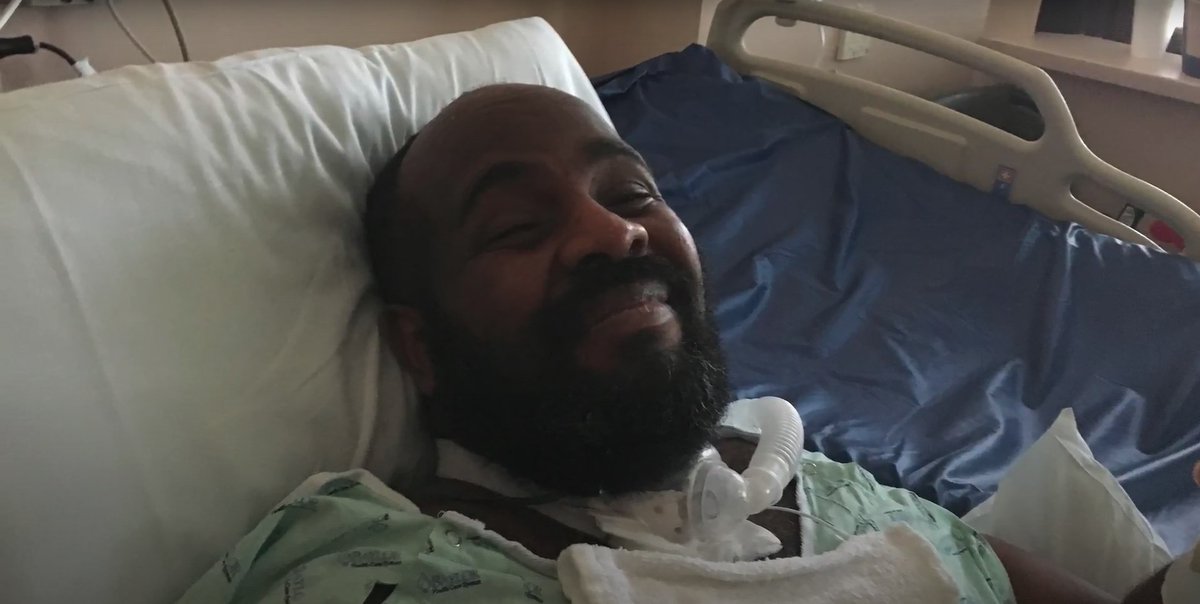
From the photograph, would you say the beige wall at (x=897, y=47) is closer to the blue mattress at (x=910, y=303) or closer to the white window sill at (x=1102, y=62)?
the white window sill at (x=1102, y=62)

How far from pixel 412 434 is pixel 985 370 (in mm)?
896

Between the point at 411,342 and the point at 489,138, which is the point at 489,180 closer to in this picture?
the point at 489,138

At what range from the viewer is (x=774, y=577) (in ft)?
2.52

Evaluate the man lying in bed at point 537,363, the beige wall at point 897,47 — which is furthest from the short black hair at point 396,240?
the beige wall at point 897,47

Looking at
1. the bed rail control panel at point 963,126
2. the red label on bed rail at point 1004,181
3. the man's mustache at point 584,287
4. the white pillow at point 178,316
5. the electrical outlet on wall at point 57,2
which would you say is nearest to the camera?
the white pillow at point 178,316

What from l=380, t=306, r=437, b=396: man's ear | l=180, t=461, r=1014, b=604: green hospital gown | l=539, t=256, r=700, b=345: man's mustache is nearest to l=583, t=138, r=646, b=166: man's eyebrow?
l=539, t=256, r=700, b=345: man's mustache

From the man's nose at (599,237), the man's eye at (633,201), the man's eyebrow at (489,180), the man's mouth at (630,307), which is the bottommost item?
the man's mouth at (630,307)

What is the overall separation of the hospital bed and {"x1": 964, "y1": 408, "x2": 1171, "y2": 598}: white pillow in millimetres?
106

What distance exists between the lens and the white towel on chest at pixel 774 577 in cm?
72

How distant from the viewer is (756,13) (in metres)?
1.93

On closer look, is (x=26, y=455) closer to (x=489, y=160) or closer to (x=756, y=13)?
(x=489, y=160)

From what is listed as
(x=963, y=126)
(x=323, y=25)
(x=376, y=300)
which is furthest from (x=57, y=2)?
(x=963, y=126)

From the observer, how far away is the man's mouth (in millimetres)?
830

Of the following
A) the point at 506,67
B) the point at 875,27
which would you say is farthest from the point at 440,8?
the point at 875,27
